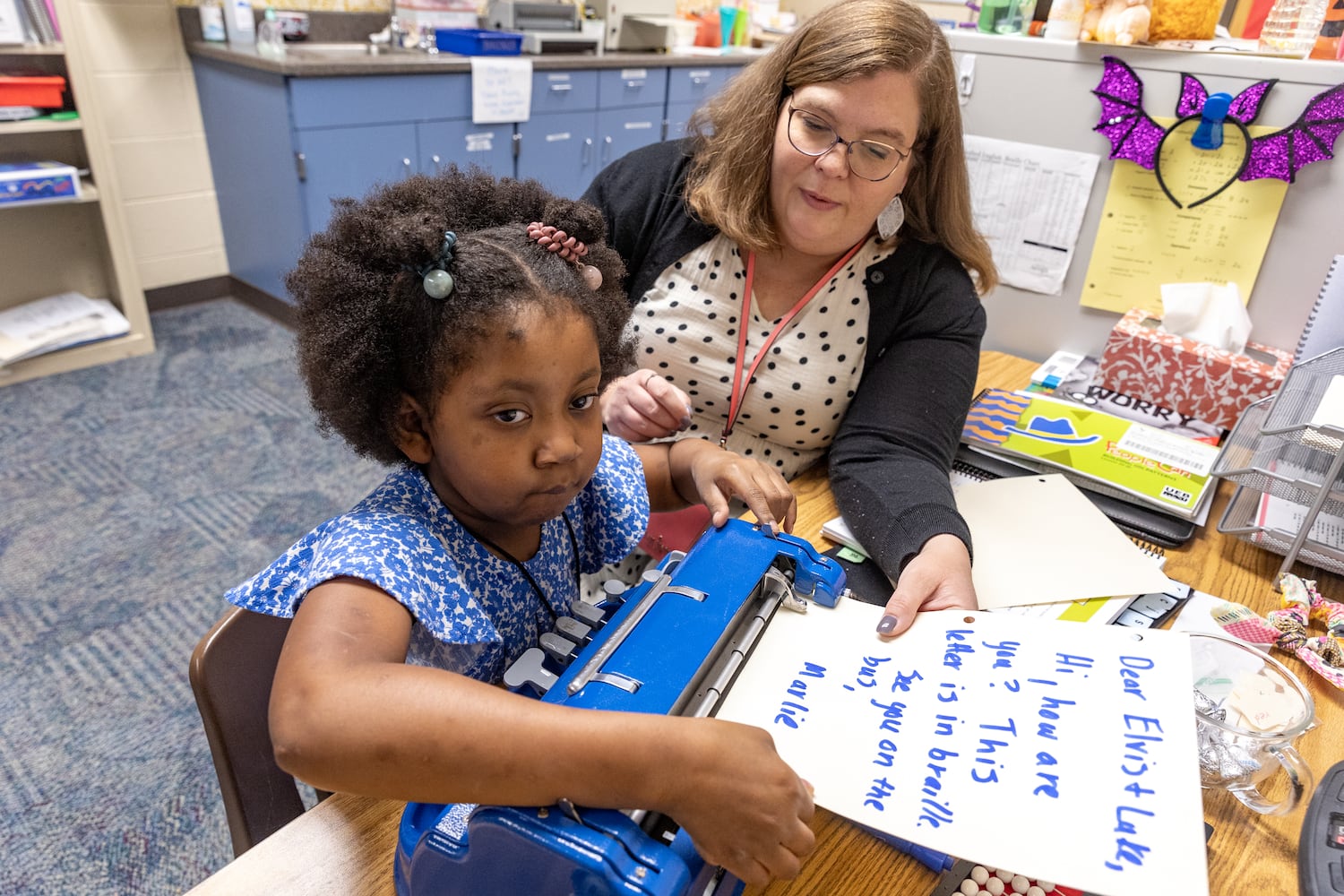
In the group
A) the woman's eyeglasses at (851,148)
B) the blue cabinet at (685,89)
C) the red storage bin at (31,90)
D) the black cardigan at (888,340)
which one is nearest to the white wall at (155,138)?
the red storage bin at (31,90)

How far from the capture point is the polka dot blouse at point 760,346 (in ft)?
Result: 3.69

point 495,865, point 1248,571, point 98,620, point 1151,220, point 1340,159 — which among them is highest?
point 1340,159

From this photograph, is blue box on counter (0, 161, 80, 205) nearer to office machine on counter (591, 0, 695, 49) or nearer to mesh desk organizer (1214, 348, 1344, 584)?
office machine on counter (591, 0, 695, 49)

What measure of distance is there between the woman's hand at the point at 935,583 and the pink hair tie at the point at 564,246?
1.24 feet

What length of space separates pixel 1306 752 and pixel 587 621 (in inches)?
24.6

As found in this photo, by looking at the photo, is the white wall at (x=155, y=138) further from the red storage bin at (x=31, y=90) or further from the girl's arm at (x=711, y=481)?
the girl's arm at (x=711, y=481)

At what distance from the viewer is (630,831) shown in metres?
0.46

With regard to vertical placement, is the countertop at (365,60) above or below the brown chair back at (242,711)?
above

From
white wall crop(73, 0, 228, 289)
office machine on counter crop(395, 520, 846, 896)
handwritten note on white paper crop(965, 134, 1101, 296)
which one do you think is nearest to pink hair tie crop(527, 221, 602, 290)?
office machine on counter crop(395, 520, 846, 896)

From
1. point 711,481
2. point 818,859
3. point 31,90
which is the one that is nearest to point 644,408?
point 711,481

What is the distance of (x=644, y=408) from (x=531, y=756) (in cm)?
60

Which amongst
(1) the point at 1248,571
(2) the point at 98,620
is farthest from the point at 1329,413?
(2) the point at 98,620

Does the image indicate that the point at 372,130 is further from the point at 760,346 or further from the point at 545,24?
the point at 760,346

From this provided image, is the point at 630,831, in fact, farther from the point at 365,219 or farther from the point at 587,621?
the point at 365,219
